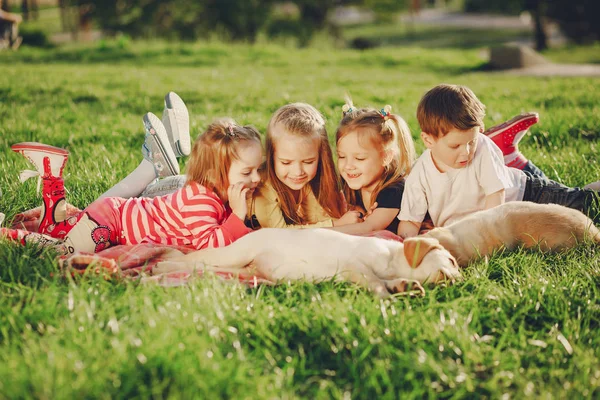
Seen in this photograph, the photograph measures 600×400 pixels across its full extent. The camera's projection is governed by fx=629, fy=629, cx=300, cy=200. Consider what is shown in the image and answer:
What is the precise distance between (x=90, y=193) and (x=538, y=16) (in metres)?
15.5

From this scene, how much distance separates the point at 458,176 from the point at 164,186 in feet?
6.06

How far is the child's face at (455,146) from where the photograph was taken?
140 inches

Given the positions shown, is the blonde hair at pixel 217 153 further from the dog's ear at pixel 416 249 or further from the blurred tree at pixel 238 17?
the blurred tree at pixel 238 17

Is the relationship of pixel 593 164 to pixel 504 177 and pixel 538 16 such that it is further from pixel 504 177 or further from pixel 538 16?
pixel 538 16

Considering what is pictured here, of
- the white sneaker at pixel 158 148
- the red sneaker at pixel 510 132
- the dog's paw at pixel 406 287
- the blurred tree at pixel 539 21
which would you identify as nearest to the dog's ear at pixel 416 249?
the dog's paw at pixel 406 287

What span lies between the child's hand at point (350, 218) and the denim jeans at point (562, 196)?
104cm

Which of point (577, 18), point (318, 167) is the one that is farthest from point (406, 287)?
point (577, 18)

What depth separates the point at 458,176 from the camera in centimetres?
370

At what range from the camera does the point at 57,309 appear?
243cm

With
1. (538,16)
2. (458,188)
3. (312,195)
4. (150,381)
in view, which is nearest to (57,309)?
(150,381)

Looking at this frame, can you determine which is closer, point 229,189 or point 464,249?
point 464,249

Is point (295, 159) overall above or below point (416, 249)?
above

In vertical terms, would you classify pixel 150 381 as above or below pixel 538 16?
below

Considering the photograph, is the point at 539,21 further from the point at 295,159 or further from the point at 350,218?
the point at 295,159
